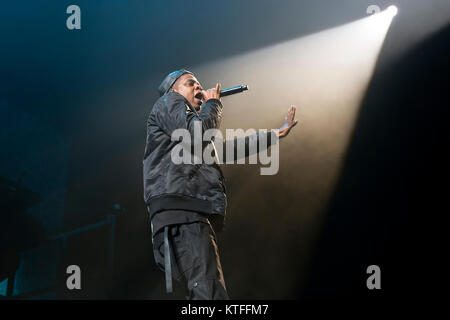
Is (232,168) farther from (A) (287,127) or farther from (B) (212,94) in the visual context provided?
(B) (212,94)

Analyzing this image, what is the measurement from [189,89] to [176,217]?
65 cm

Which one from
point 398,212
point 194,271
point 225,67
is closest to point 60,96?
point 225,67

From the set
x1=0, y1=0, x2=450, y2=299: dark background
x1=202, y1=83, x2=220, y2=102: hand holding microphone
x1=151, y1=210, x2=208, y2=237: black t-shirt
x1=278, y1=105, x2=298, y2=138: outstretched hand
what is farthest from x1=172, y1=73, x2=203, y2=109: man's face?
x1=0, y1=0, x2=450, y2=299: dark background

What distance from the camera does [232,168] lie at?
334 cm

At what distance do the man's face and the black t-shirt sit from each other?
569mm

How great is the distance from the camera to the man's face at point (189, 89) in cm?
172

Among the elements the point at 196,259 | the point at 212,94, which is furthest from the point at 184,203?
the point at 212,94

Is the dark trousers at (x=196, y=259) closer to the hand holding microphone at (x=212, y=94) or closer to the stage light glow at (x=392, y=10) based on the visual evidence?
the hand holding microphone at (x=212, y=94)

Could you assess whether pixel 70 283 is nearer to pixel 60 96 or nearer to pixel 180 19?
pixel 60 96

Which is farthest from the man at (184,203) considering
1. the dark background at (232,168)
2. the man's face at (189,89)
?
the dark background at (232,168)

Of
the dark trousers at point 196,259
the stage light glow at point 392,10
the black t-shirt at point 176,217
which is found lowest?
the dark trousers at point 196,259

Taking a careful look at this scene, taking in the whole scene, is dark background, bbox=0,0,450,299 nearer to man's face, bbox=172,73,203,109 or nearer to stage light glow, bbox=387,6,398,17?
stage light glow, bbox=387,6,398,17

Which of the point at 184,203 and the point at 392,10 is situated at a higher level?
the point at 392,10

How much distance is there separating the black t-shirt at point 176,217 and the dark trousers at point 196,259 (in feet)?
0.06
